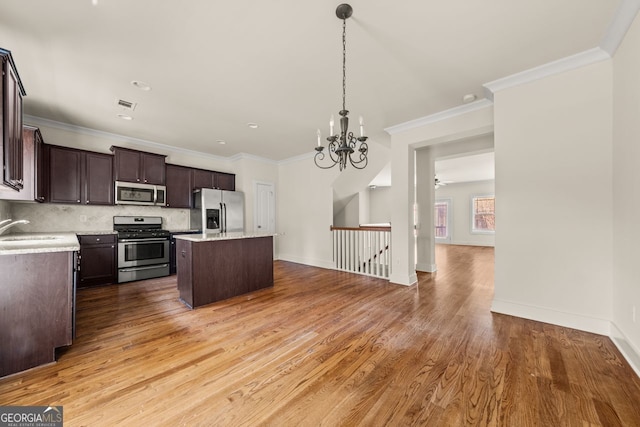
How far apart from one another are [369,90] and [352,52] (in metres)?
0.76

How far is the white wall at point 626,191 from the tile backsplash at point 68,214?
664cm

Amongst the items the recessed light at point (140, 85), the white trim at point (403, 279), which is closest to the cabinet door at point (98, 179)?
the recessed light at point (140, 85)

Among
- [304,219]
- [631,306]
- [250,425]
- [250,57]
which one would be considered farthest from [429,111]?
[250,425]

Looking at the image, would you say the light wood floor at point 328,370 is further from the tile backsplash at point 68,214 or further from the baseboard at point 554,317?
the tile backsplash at point 68,214

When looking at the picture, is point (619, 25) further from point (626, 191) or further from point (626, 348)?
point (626, 348)

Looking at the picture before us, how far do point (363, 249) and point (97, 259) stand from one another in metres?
4.58

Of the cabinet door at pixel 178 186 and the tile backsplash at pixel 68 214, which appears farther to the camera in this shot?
→ the cabinet door at pixel 178 186

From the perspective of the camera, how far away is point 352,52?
236 centimetres

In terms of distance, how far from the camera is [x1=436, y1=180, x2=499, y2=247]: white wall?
32.3 ft

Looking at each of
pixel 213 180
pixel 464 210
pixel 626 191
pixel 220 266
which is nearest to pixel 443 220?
pixel 464 210

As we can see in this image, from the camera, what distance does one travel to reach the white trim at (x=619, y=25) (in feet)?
5.93

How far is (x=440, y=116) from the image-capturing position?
146 inches

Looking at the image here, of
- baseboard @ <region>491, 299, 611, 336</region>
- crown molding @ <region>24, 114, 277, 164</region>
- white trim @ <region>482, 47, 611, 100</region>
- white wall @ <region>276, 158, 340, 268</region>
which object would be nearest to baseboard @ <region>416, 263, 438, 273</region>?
white wall @ <region>276, 158, 340, 268</region>

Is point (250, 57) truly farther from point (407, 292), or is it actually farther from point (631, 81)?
point (407, 292)
